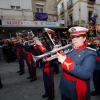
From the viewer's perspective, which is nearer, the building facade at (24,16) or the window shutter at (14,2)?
the building facade at (24,16)

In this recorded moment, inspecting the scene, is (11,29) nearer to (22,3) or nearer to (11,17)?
(11,17)

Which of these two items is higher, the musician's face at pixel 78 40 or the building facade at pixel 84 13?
the building facade at pixel 84 13

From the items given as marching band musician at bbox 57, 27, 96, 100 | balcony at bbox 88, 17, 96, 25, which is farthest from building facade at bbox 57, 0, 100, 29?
marching band musician at bbox 57, 27, 96, 100

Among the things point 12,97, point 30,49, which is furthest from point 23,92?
point 30,49

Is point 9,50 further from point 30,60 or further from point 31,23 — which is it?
point 31,23

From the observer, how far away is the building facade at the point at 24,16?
12.8 m

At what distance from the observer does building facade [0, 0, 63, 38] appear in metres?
12.8

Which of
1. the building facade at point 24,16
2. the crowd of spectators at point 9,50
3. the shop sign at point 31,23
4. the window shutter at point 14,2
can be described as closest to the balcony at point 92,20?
the building facade at point 24,16

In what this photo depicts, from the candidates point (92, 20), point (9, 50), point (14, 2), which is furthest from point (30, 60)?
point (92, 20)

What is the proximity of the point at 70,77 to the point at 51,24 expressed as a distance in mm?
13578

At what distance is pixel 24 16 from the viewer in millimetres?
13633

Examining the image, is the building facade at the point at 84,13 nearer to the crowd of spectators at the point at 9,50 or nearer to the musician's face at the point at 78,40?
the crowd of spectators at the point at 9,50

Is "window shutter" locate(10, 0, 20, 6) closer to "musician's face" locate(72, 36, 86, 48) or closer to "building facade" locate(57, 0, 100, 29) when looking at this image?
"building facade" locate(57, 0, 100, 29)

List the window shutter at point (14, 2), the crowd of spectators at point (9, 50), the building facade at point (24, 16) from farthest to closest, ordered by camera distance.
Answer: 1. the window shutter at point (14, 2)
2. the building facade at point (24, 16)
3. the crowd of spectators at point (9, 50)
